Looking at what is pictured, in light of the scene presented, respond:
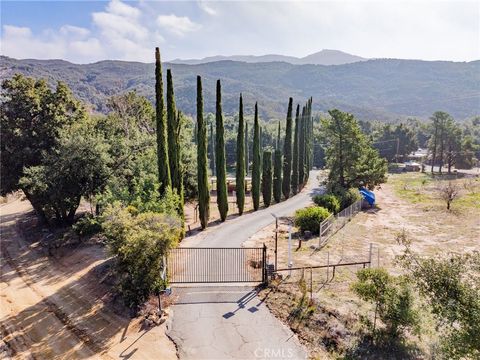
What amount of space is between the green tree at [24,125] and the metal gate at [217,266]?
1478 centimetres

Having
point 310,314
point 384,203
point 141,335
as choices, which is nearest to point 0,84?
point 141,335

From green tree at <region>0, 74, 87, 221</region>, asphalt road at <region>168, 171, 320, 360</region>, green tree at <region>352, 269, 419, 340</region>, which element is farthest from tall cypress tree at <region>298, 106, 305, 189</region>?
green tree at <region>352, 269, 419, 340</region>

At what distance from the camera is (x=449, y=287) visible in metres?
8.92

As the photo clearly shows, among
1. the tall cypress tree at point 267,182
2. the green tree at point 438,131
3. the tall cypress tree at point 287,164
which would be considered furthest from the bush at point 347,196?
the green tree at point 438,131

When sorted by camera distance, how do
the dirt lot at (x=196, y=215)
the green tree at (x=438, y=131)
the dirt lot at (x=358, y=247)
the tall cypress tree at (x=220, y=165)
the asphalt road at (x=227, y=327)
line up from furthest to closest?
the green tree at (x=438, y=131) < the tall cypress tree at (x=220, y=165) < the dirt lot at (x=196, y=215) < the dirt lot at (x=358, y=247) < the asphalt road at (x=227, y=327)

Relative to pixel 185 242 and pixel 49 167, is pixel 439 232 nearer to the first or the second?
pixel 185 242

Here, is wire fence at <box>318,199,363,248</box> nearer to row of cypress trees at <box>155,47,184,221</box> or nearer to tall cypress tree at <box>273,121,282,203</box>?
row of cypress trees at <box>155,47,184,221</box>

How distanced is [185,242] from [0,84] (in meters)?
19.2

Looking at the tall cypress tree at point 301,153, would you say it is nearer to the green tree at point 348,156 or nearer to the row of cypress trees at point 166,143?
the green tree at point 348,156

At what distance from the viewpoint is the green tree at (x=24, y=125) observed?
25.8m

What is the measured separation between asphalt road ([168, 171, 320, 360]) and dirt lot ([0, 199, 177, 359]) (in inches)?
30.7

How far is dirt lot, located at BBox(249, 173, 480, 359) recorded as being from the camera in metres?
11.9

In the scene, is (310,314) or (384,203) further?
(384,203)

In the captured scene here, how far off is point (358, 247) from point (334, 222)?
363cm
